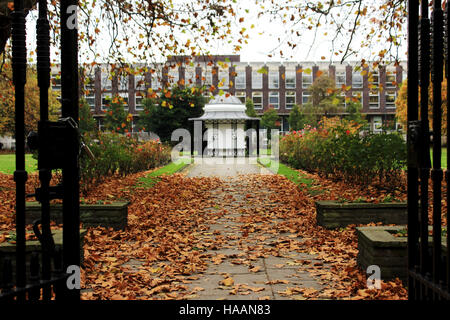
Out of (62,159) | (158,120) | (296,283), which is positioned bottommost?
(296,283)

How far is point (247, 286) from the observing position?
405cm

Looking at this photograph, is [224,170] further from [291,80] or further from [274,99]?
[291,80]

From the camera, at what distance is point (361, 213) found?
6.43 meters

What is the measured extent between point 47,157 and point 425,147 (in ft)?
6.45

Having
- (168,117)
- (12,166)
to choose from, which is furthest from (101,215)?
(168,117)

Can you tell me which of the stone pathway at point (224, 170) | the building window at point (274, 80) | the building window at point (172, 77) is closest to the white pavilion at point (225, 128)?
the stone pathway at point (224, 170)

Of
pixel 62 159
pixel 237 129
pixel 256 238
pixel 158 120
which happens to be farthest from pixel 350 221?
pixel 158 120

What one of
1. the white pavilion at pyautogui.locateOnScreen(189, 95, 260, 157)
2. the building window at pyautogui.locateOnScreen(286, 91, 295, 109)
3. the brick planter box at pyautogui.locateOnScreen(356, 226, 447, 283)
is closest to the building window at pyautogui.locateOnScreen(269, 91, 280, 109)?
the building window at pyautogui.locateOnScreen(286, 91, 295, 109)

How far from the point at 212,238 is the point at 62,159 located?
13.6 ft

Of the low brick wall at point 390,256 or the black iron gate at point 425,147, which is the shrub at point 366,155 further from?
the black iron gate at point 425,147

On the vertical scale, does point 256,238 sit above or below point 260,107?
below

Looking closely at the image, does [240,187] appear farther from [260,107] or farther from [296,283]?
[260,107]

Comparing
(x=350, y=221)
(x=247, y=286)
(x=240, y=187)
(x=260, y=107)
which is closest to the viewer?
(x=247, y=286)

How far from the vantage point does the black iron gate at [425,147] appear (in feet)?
7.39
